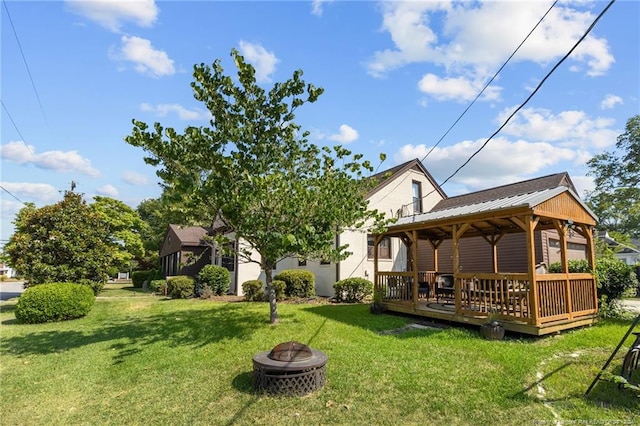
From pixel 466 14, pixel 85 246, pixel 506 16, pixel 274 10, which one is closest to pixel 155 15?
pixel 274 10

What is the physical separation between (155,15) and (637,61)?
9.66m

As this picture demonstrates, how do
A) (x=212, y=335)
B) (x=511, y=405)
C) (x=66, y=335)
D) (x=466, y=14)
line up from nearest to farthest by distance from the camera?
1. (x=511, y=405)
2. (x=466, y=14)
3. (x=212, y=335)
4. (x=66, y=335)

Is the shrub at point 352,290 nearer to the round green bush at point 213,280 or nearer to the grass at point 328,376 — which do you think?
the grass at point 328,376

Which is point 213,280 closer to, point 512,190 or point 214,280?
point 214,280

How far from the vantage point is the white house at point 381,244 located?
15500mm

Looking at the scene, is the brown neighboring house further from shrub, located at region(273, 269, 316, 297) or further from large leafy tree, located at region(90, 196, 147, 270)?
shrub, located at region(273, 269, 316, 297)

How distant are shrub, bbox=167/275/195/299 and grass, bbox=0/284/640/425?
6085 millimetres

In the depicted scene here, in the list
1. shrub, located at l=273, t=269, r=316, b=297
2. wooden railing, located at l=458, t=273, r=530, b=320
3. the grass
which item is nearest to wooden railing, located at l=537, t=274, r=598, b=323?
wooden railing, located at l=458, t=273, r=530, b=320

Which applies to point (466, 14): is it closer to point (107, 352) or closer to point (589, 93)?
point (589, 93)

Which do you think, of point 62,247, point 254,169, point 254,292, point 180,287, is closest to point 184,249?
point 180,287

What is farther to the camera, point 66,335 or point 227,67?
point 66,335

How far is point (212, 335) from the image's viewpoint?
8.45 meters

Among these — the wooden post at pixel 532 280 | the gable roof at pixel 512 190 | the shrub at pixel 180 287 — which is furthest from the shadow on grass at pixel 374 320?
the shrub at pixel 180 287

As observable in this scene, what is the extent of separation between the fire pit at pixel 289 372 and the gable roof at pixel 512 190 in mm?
10934
